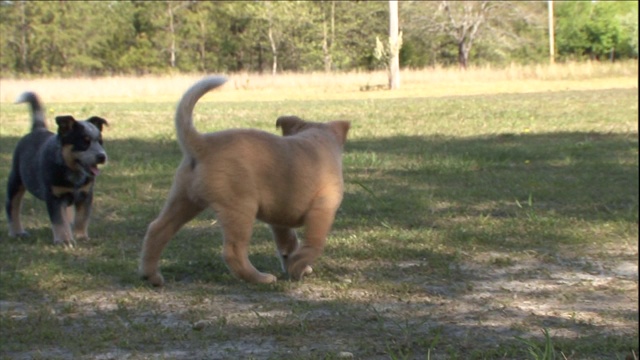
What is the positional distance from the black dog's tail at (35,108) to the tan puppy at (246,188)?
8.77ft

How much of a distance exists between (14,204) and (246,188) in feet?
9.61

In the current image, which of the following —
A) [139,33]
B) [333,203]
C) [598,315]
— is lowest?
[598,315]

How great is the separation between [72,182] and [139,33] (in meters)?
57.1

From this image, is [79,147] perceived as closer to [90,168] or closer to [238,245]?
[90,168]

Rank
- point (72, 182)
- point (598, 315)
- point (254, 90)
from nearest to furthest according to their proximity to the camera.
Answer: point (598, 315) → point (72, 182) → point (254, 90)

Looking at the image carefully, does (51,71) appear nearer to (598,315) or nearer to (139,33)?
(139,33)

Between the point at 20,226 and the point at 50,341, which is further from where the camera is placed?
the point at 20,226

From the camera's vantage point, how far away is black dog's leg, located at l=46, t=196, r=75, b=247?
22.1ft

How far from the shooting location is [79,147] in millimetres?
6738

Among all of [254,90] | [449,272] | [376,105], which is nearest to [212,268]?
[449,272]

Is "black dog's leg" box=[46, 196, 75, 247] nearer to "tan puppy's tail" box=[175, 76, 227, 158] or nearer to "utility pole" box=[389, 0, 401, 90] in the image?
"tan puppy's tail" box=[175, 76, 227, 158]

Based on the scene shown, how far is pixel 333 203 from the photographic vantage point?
5.43 m

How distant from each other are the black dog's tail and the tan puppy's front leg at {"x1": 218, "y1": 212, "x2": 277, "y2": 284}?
3053mm

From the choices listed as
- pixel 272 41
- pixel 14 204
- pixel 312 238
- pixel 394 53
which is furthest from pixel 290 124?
pixel 272 41
